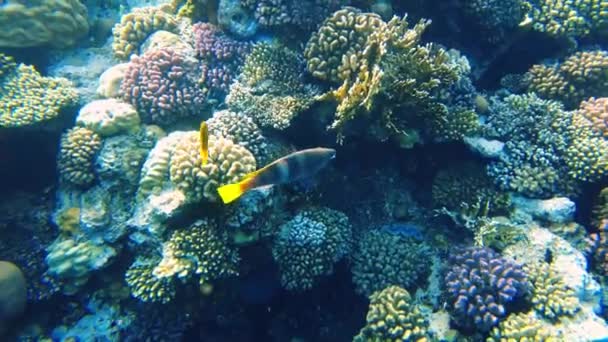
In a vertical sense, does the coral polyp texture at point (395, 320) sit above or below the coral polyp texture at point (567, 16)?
below

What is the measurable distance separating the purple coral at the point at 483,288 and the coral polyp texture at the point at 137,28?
18.8ft

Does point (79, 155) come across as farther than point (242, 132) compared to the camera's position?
Yes

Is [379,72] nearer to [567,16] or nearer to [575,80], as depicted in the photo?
[575,80]

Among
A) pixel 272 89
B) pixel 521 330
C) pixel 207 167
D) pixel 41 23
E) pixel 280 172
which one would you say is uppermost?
pixel 41 23

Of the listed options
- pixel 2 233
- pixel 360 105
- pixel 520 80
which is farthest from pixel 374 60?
pixel 2 233

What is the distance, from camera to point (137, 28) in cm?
610

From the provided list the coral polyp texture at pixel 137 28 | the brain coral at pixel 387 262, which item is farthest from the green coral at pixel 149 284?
the coral polyp texture at pixel 137 28

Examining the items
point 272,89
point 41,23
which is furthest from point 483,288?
point 41,23

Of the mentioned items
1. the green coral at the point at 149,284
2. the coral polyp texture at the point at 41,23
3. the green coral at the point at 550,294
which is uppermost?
the coral polyp texture at the point at 41,23

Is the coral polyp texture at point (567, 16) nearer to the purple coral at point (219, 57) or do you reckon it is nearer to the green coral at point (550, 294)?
the green coral at point (550, 294)

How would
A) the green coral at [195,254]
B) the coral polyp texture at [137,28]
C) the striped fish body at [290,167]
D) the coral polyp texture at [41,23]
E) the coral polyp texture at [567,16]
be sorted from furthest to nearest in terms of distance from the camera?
the coral polyp texture at [567,16] → the coral polyp texture at [137,28] → the coral polyp texture at [41,23] → the green coral at [195,254] → the striped fish body at [290,167]

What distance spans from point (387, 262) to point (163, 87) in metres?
3.97

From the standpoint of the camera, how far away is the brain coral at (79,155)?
4980mm

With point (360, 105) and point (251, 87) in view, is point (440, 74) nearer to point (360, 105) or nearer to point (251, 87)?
point (360, 105)
